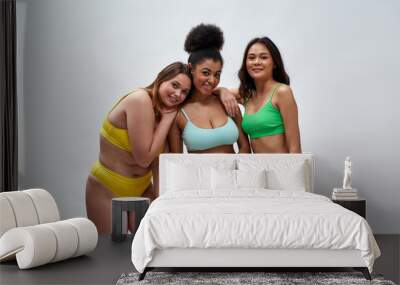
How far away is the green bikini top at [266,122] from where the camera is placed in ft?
22.8

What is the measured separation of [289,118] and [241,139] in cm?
54

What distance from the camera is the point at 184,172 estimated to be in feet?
20.9

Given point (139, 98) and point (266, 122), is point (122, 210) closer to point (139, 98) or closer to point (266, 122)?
point (139, 98)

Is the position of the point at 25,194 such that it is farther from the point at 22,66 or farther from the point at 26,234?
the point at 22,66

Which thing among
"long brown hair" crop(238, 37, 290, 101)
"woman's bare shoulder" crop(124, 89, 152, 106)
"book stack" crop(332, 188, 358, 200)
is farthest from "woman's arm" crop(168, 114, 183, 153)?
"book stack" crop(332, 188, 358, 200)

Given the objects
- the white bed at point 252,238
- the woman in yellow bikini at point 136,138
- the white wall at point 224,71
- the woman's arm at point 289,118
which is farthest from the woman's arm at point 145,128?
the white bed at point 252,238

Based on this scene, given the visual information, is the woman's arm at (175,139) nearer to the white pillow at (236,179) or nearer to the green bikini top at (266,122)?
the green bikini top at (266,122)

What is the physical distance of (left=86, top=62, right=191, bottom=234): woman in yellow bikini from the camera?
7059mm

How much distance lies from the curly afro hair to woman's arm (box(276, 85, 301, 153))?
0.84m

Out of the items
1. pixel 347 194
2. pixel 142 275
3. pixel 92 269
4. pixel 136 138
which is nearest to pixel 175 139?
pixel 136 138

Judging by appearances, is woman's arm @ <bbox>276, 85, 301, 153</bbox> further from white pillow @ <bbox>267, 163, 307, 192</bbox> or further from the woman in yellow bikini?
the woman in yellow bikini

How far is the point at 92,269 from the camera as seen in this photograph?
17.4 ft

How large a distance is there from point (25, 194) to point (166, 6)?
2.70 meters

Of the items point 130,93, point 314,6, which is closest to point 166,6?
point 130,93
